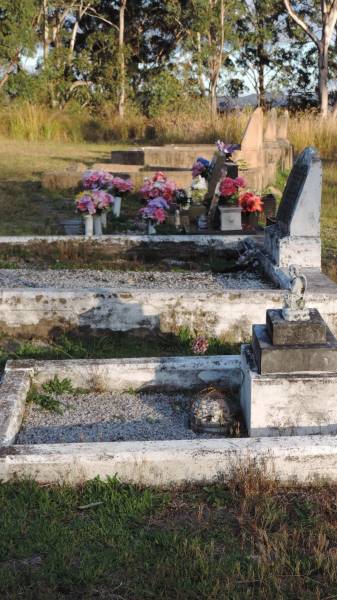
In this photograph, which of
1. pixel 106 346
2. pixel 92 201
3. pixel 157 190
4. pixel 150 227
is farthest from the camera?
pixel 157 190

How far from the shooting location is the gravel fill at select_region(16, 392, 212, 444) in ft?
12.6

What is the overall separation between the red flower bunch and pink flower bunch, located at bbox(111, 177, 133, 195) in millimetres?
1732

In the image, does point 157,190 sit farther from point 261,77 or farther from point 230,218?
point 261,77

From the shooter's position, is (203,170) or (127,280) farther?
(203,170)

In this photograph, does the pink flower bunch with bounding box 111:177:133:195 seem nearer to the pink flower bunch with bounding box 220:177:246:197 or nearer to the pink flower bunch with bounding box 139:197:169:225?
the pink flower bunch with bounding box 139:197:169:225

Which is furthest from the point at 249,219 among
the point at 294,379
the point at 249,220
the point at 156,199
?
the point at 294,379

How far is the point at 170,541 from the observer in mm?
2910

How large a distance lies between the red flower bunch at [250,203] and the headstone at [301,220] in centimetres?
197

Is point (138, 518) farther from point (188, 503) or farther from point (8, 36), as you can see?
point (8, 36)

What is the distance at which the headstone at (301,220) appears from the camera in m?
5.83

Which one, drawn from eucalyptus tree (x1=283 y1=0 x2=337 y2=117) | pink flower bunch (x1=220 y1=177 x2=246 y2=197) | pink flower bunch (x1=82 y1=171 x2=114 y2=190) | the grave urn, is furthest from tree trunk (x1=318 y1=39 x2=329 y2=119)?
pink flower bunch (x1=220 y1=177 x2=246 y2=197)

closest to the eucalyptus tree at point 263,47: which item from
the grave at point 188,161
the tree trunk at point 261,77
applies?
the tree trunk at point 261,77

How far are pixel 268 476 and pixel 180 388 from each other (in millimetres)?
1158

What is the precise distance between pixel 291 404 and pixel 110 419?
39.1 inches
